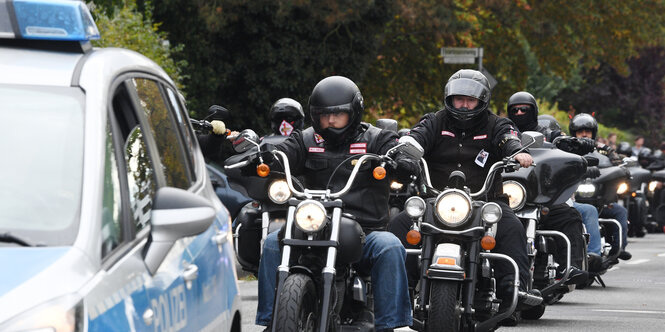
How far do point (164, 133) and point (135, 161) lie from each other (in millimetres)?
576

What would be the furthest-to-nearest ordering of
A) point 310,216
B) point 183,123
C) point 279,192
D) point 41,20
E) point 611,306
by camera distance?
point 611,306 → point 279,192 → point 310,216 → point 183,123 → point 41,20

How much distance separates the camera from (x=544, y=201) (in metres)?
11.0

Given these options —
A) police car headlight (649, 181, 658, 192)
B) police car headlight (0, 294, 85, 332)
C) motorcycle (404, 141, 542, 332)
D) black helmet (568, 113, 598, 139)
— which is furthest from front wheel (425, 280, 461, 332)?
police car headlight (649, 181, 658, 192)

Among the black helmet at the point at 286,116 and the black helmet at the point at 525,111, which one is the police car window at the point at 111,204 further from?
the black helmet at the point at 525,111

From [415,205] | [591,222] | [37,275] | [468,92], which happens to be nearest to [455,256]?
[415,205]

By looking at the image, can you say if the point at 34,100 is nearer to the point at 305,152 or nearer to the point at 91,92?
the point at 91,92

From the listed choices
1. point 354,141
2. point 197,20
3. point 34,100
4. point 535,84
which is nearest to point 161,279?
point 34,100

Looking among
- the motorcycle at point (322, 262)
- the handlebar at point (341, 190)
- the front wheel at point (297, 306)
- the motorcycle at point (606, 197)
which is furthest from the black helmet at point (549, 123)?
the front wheel at point (297, 306)

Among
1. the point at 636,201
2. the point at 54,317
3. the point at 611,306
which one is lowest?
the point at 611,306

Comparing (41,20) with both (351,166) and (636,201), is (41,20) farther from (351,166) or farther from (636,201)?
(636,201)

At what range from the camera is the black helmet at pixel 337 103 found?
784cm

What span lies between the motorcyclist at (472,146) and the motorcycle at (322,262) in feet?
5.02

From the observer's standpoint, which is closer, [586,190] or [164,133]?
[164,133]

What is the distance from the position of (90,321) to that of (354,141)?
459 centimetres
